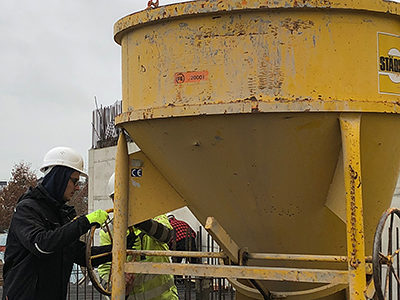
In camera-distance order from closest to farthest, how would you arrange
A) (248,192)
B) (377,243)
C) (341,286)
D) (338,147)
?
(377,243)
(338,147)
(248,192)
(341,286)

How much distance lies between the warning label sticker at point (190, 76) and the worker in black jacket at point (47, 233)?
1.13 m

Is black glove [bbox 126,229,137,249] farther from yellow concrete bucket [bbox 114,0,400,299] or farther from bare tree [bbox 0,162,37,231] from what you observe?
bare tree [bbox 0,162,37,231]

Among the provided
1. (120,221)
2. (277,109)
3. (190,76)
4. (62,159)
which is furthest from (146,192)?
(277,109)

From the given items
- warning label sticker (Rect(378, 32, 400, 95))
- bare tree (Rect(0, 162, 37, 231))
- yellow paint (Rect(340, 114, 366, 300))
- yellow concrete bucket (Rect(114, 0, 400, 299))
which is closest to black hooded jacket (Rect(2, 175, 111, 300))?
yellow concrete bucket (Rect(114, 0, 400, 299))

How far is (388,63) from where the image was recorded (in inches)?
156

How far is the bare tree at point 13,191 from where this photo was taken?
30.1 m

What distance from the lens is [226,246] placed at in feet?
13.9

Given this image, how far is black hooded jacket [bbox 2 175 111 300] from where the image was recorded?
4.41 metres

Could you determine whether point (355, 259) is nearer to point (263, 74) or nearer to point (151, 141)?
point (263, 74)

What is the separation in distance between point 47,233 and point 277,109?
1.75 metres

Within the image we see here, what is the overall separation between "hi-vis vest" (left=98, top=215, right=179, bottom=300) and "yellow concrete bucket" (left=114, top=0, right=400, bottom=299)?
3.79 ft

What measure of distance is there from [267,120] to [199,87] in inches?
17.5

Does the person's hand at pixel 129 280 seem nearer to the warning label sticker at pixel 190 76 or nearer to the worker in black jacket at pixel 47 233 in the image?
the worker in black jacket at pixel 47 233

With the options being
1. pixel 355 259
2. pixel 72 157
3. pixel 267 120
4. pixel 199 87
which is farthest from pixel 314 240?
pixel 72 157
